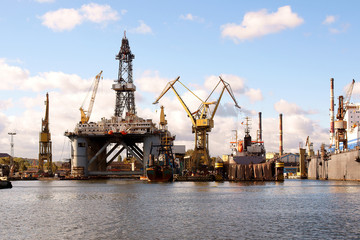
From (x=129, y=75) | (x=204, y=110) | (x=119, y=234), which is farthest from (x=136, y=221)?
(x=129, y=75)

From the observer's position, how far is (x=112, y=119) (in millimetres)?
138500

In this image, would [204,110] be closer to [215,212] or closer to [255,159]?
[255,159]

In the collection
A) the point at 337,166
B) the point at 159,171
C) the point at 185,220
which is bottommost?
the point at 185,220

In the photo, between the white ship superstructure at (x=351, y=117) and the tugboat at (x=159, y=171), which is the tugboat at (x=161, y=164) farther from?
the white ship superstructure at (x=351, y=117)

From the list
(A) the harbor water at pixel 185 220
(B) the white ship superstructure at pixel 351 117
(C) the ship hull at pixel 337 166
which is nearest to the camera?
(A) the harbor water at pixel 185 220

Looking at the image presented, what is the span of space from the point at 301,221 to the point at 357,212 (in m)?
7.28

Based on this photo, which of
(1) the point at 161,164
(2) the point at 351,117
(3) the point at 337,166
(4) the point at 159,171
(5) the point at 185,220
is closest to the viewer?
(5) the point at 185,220

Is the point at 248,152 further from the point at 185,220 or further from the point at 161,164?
the point at 185,220

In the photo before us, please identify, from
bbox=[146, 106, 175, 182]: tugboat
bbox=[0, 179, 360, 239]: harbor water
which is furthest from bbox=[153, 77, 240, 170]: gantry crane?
bbox=[0, 179, 360, 239]: harbor water

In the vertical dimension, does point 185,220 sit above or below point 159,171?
below

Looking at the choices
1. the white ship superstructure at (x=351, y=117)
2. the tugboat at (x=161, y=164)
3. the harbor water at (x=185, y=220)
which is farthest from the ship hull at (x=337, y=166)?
the harbor water at (x=185, y=220)

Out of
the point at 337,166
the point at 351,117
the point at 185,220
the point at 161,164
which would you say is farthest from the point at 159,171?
the point at 351,117

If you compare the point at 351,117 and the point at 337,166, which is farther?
the point at 351,117

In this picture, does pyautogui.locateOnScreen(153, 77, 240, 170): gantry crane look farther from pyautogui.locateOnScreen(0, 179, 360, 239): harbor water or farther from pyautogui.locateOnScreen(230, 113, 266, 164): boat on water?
pyautogui.locateOnScreen(0, 179, 360, 239): harbor water
